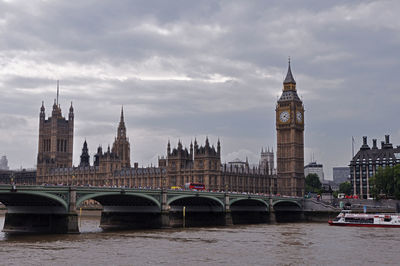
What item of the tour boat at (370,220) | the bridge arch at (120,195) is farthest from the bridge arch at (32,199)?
the tour boat at (370,220)

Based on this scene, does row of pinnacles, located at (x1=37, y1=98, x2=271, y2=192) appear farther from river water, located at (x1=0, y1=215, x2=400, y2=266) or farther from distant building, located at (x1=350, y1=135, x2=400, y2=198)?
river water, located at (x1=0, y1=215, x2=400, y2=266)

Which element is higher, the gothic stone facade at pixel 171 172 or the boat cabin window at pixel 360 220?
the gothic stone facade at pixel 171 172

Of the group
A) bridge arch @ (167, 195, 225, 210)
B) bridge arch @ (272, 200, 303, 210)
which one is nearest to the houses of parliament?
bridge arch @ (272, 200, 303, 210)

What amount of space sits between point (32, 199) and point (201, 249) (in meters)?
23.1

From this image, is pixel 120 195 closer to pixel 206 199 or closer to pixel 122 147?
pixel 206 199

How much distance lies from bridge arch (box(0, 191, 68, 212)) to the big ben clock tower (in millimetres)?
97736

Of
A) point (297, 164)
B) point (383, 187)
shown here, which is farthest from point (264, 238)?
point (297, 164)

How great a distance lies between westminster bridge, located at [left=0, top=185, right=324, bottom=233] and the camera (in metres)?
65.8

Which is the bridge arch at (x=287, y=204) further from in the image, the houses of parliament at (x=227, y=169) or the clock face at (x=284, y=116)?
the clock face at (x=284, y=116)

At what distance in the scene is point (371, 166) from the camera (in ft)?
534

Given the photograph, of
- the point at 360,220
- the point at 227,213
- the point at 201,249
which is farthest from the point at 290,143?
the point at 201,249

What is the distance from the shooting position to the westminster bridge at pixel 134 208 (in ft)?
216

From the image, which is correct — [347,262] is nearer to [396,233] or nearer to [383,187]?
[396,233]

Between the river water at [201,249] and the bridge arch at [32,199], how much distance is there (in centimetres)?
395
